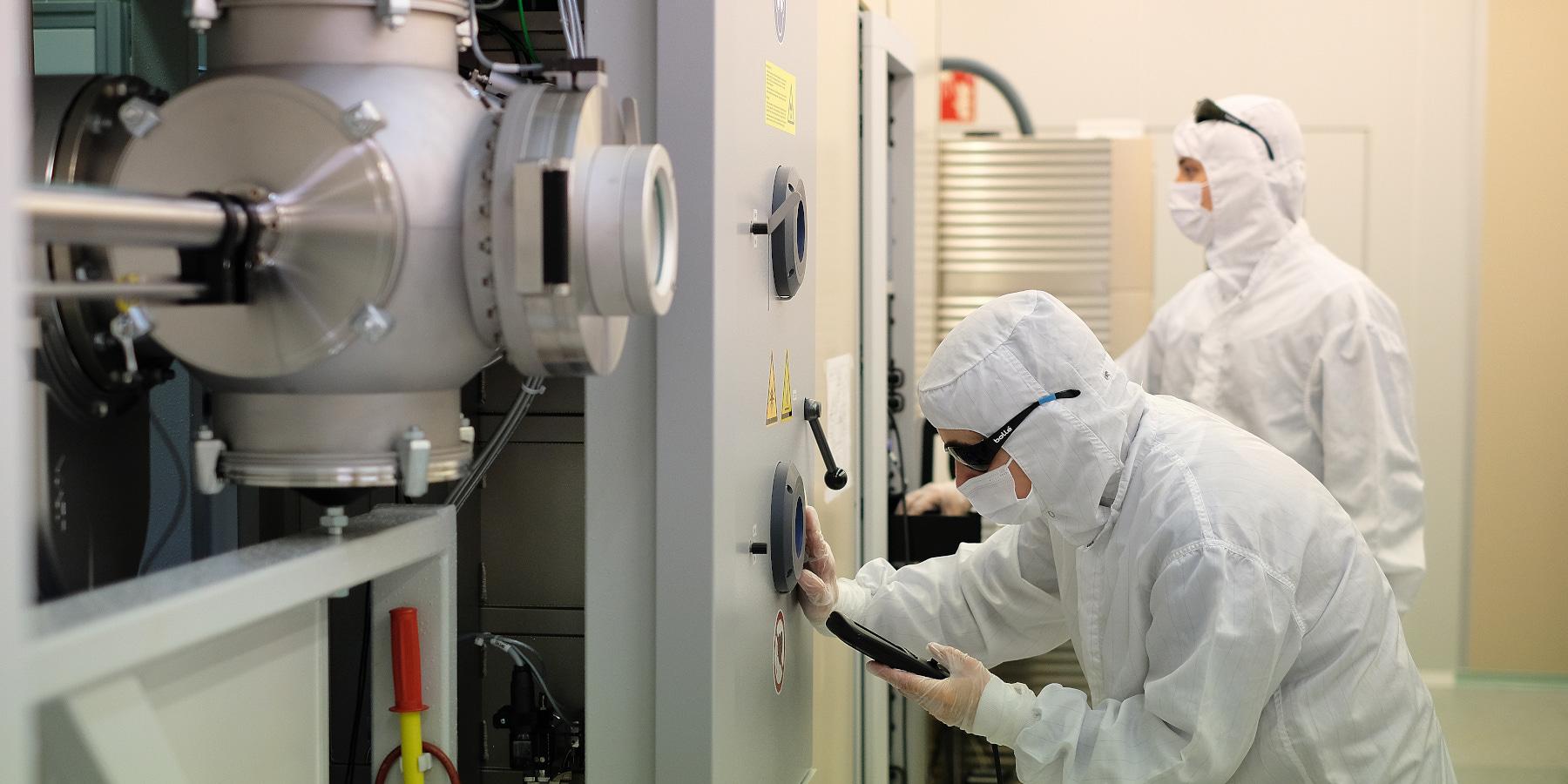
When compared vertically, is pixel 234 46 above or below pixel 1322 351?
above

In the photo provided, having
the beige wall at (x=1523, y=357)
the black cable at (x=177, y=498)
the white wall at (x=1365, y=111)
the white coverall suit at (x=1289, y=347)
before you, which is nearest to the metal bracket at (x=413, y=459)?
the black cable at (x=177, y=498)

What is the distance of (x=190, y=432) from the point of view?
1.24 m

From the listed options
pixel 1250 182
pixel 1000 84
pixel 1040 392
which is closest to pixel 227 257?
pixel 1040 392

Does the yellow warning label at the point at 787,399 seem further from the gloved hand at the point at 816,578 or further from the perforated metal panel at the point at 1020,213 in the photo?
the perforated metal panel at the point at 1020,213

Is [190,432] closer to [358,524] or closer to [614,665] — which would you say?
[358,524]

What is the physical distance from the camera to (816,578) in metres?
1.55

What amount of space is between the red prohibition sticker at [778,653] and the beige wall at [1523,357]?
10.5 ft

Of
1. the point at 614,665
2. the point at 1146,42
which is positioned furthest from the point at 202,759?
the point at 1146,42

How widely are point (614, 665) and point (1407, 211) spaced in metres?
3.48

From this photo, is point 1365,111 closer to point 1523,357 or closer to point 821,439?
point 1523,357

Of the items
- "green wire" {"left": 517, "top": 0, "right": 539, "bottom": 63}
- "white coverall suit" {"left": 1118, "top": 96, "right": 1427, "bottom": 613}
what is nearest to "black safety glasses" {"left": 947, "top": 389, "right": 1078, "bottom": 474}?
"green wire" {"left": 517, "top": 0, "right": 539, "bottom": 63}

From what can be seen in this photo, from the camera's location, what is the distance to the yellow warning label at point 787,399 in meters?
1.43

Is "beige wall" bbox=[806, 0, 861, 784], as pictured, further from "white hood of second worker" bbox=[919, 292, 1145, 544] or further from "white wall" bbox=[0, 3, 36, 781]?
"white wall" bbox=[0, 3, 36, 781]

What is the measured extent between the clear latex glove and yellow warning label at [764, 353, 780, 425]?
1.03ft
